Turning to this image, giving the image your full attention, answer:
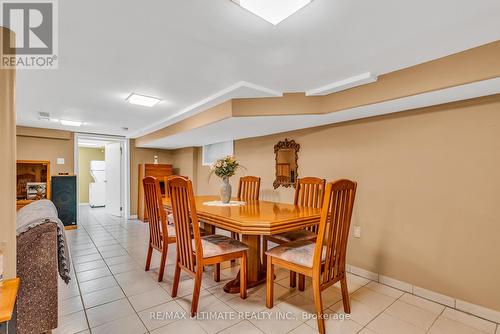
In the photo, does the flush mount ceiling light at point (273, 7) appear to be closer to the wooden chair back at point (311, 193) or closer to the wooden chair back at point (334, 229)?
the wooden chair back at point (334, 229)

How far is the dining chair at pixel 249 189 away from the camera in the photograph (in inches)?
134

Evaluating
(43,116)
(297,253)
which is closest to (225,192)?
(297,253)

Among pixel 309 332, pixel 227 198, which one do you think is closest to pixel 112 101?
pixel 227 198

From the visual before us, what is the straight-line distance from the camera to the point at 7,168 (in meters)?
1.08

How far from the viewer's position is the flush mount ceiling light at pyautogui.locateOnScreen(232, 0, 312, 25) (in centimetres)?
130

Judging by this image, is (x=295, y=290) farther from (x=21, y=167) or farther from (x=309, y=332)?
(x=21, y=167)

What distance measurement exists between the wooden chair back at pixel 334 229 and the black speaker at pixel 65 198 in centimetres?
501

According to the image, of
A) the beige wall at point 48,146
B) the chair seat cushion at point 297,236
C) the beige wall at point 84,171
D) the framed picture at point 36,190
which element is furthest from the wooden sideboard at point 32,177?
the chair seat cushion at point 297,236

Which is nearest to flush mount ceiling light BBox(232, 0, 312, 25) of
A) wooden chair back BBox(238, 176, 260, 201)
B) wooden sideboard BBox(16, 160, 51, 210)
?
wooden chair back BBox(238, 176, 260, 201)

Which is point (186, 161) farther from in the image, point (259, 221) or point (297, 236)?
point (259, 221)

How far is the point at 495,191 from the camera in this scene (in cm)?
195

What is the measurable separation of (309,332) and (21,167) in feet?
18.1

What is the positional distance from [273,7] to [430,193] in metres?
2.14

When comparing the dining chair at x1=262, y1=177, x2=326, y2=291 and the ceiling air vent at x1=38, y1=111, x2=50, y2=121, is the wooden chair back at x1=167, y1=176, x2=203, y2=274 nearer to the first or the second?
the dining chair at x1=262, y1=177, x2=326, y2=291
